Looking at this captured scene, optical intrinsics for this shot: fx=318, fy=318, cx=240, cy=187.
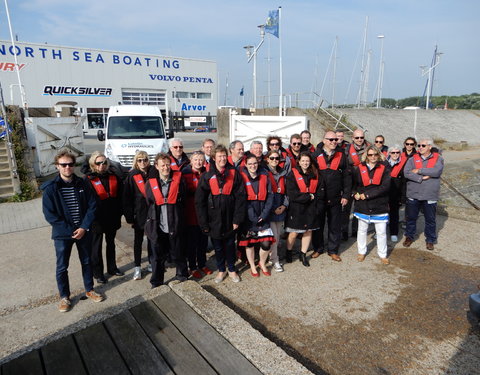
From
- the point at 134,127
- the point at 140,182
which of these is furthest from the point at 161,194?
the point at 134,127

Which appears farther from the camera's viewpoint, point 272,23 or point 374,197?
point 272,23

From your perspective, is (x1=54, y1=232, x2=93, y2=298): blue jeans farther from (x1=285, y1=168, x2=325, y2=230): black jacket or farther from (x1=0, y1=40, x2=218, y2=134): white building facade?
(x1=0, y1=40, x2=218, y2=134): white building facade

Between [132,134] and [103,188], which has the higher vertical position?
[132,134]

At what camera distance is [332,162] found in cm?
523

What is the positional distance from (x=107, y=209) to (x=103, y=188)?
12.3 inches

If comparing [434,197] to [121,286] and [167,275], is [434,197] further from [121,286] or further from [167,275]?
[121,286]

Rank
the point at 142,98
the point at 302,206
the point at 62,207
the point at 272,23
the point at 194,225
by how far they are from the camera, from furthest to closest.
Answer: the point at 142,98, the point at 272,23, the point at 302,206, the point at 194,225, the point at 62,207

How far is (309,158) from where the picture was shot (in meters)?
4.79

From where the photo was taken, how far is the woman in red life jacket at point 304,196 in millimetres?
4852

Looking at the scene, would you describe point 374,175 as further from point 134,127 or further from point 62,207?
point 134,127

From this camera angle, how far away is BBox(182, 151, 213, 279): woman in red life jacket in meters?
4.64

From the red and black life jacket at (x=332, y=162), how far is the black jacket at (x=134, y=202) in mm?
2723

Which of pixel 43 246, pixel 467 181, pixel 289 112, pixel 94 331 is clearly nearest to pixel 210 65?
pixel 289 112

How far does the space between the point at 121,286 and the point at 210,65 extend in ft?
148
